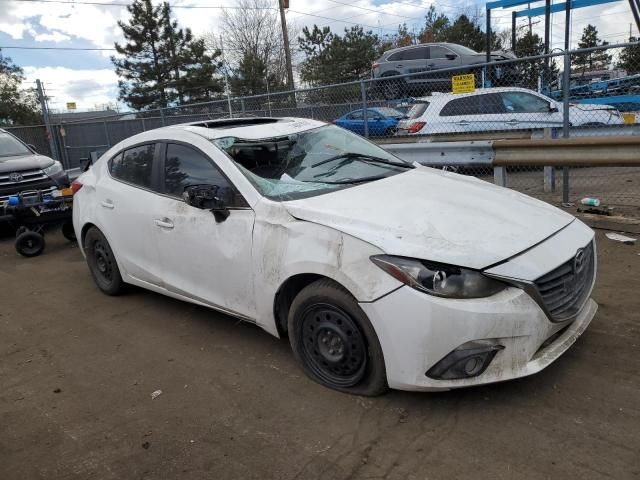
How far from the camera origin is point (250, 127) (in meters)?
4.27

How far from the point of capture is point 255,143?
3.94 meters

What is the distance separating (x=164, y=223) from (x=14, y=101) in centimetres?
3891

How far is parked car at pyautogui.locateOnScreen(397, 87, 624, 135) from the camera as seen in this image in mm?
9773

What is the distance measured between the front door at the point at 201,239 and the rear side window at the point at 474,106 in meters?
7.47

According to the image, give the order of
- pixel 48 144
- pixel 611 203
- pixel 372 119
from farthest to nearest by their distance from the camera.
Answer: pixel 48 144, pixel 372 119, pixel 611 203

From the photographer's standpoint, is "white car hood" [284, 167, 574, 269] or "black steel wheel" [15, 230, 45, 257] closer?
"white car hood" [284, 167, 574, 269]

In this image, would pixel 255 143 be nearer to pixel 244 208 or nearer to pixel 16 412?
pixel 244 208

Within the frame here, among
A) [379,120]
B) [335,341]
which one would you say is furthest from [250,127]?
[379,120]

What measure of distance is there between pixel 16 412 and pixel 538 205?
3.57 m

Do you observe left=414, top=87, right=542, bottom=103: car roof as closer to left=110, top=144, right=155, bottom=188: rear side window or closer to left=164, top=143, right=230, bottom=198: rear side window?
left=110, top=144, right=155, bottom=188: rear side window

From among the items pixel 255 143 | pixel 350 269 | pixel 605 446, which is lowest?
pixel 605 446

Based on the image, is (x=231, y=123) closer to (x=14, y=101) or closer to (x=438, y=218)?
(x=438, y=218)

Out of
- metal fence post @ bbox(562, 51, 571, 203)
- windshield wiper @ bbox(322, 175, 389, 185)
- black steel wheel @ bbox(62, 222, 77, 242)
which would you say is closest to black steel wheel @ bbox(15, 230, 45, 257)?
black steel wheel @ bbox(62, 222, 77, 242)

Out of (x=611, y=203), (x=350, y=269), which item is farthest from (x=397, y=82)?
(x=350, y=269)
